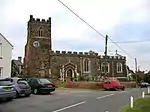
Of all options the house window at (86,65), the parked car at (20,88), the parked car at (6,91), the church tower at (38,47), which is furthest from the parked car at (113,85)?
the house window at (86,65)

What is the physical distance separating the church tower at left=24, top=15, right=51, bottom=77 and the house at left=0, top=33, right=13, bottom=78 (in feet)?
113

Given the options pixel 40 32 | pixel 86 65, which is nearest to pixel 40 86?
pixel 40 32

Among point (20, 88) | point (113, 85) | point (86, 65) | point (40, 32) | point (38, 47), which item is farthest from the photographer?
point (86, 65)

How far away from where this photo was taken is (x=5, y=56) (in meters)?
35.6

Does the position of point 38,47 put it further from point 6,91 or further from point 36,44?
point 6,91

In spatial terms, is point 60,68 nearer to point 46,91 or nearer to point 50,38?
point 50,38

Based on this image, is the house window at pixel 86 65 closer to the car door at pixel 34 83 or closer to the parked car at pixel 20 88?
the car door at pixel 34 83

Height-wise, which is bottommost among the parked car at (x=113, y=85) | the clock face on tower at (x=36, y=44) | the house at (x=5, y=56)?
the parked car at (x=113, y=85)

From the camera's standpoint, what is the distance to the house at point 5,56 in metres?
35.2

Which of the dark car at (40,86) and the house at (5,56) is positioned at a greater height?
the house at (5,56)

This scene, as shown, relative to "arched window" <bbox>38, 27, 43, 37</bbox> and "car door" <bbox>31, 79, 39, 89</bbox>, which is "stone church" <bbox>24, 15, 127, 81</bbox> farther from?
"car door" <bbox>31, 79, 39, 89</bbox>

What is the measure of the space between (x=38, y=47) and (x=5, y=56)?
37185 mm

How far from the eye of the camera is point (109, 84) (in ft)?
139

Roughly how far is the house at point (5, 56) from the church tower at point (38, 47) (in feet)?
113
